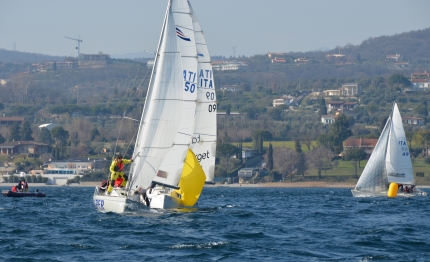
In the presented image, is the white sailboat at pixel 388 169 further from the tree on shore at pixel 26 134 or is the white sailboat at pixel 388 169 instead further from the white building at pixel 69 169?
the tree on shore at pixel 26 134

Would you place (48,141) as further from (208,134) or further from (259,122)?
(208,134)

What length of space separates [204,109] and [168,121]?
6.37 meters

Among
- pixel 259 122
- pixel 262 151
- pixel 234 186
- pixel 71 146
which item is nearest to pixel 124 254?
pixel 234 186

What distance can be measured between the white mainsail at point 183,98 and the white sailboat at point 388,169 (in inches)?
948

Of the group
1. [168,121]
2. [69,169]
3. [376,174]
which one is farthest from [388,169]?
[69,169]

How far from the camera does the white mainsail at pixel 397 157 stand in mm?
57000

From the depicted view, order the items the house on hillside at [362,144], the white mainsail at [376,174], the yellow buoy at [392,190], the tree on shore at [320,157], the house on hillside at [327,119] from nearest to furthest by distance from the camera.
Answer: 1. the yellow buoy at [392,190]
2. the white mainsail at [376,174]
3. the tree on shore at [320,157]
4. the house on hillside at [362,144]
5. the house on hillside at [327,119]

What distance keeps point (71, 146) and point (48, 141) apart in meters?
6.61

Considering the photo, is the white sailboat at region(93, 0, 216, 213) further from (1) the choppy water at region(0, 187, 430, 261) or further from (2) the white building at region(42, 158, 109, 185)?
(2) the white building at region(42, 158, 109, 185)

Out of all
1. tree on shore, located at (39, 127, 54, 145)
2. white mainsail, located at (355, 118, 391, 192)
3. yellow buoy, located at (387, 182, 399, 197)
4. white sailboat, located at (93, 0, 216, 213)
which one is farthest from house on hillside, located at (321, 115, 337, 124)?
white sailboat, located at (93, 0, 216, 213)

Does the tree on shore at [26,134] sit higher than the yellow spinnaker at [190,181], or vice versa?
the yellow spinnaker at [190,181]

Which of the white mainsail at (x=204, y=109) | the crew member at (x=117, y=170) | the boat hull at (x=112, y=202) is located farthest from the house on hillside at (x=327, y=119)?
the boat hull at (x=112, y=202)

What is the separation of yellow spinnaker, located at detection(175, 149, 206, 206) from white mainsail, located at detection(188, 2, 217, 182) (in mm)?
4294

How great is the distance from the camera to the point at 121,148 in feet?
431
